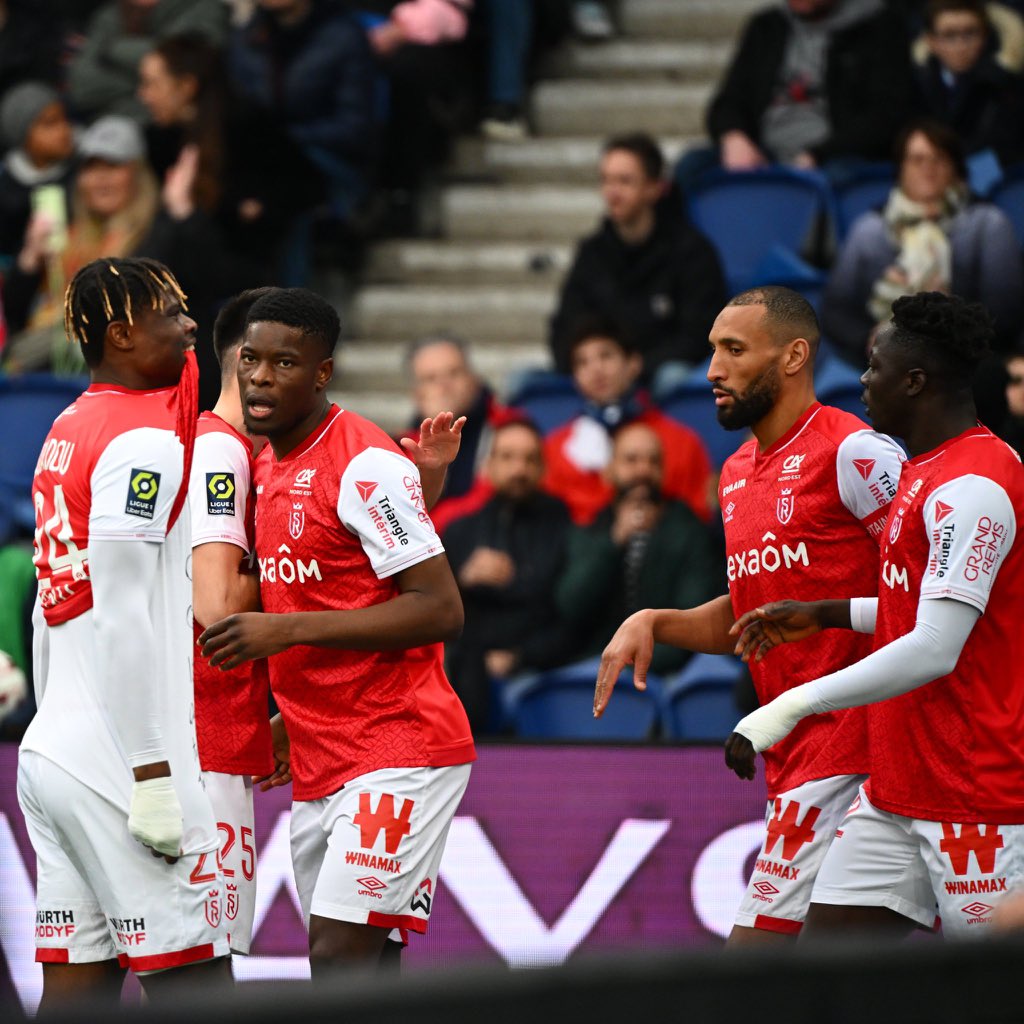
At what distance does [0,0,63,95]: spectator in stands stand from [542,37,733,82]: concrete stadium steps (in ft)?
10.9

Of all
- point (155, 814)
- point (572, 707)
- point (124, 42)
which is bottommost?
point (572, 707)

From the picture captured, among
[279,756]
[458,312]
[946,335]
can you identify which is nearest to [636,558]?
[279,756]

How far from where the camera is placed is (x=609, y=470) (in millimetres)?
8766

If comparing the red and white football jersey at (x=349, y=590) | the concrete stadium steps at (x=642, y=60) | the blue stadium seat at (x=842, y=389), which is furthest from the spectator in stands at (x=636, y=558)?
the concrete stadium steps at (x=642, y=60)

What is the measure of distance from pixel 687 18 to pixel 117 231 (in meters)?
4.41

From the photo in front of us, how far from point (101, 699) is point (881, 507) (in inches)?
83.2

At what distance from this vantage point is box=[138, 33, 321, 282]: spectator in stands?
10.7 meters

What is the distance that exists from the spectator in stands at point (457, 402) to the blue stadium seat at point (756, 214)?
64.9 inches

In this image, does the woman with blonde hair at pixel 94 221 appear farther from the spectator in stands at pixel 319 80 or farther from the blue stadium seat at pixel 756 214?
the blue stadium seat at pixel 756 214

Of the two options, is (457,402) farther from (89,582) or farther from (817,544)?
(89,582)

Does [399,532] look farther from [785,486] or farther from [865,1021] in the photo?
[865,1021]

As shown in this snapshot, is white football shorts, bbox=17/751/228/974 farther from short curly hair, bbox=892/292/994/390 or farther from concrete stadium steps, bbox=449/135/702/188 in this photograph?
concrete stadium steps, bbox=449/135/702/188

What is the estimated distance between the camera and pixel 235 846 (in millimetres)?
5336

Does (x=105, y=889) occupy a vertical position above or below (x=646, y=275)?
below
